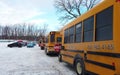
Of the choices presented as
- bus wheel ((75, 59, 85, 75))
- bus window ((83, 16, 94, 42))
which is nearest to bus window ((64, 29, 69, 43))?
bus wheel ((75, 59, 85, 75))

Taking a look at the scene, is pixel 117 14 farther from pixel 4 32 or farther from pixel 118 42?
pixel 4 32

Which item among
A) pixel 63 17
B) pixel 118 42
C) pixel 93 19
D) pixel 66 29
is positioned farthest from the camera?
pixel 63 17

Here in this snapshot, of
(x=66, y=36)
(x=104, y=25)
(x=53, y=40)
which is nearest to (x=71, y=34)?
(x=66, y=36)

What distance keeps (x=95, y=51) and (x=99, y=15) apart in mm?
1193

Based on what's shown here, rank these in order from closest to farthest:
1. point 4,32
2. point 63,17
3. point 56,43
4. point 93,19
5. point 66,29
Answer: point 93,19, point 66,29, point 56,43, point 63,17, point 4,32

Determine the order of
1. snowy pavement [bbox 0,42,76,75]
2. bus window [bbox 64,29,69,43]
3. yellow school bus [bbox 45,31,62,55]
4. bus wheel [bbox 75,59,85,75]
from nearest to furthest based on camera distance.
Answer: bus wheel [bbox 75,59,85,75] → snowy pavement [bbox 0,42,76,75] → bus window [bbox 64,29,69,43] → yellow school bus [bbox 45,31,62,55]

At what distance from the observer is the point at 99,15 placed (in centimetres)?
786

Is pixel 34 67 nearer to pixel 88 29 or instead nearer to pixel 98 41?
pixel 88 29

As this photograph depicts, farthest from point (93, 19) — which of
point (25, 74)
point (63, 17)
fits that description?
point (63, 17)

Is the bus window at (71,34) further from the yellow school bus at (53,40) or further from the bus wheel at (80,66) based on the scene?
the yellow school bus at (53,40)

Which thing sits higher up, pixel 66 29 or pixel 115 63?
pixel 66 29

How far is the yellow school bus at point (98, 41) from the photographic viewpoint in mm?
6594

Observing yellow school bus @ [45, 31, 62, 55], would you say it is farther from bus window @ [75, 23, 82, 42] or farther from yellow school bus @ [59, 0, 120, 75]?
bus window @ [75, 23, 82, 42]

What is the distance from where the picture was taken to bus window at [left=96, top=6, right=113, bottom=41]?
275 inches
